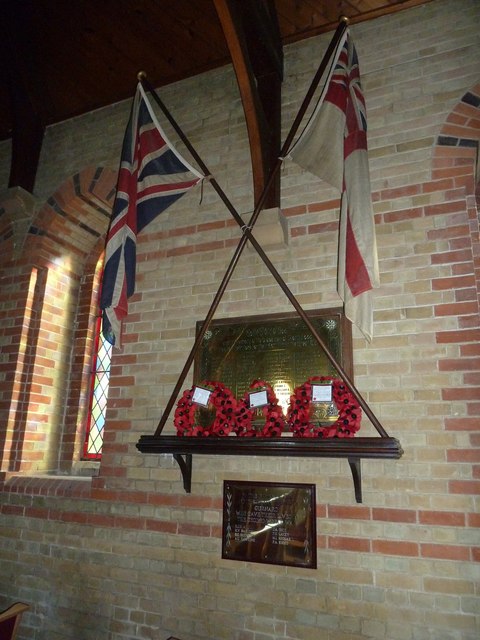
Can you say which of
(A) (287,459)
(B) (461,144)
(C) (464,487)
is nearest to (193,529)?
(A) (287,459)

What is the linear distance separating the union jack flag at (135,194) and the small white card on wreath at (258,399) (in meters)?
0.99

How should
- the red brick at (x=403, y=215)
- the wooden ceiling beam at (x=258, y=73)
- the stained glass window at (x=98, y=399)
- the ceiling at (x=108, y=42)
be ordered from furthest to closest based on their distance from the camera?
1. the stained glass window at (x=98, y=399)
2. the ceiling at (x=108, y=42)
3. the wooden ceiling beam at (x=258, y=73)
4. the red brick at (x=403, y=215)

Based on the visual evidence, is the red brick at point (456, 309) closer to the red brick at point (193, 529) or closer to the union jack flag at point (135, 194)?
the union jack flag at point (135, 194)

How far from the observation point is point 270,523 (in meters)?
2.62

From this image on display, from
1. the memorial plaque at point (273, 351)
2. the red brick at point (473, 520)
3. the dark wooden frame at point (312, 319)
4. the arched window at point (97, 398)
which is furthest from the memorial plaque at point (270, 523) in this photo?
the arched window at point (97, 398)

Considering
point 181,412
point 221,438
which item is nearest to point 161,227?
point 181,412

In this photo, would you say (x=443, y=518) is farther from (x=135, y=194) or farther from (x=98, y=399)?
(x=98, y=399)

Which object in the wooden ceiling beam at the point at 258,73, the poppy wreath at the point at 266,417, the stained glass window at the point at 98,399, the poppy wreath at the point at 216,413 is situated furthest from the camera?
the stained glass window at the point at 98,399

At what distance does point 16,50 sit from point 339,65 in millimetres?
2809

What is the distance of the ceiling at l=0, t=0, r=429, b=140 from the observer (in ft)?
10.9

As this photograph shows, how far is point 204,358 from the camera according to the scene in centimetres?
303

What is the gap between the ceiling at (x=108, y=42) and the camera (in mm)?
3311

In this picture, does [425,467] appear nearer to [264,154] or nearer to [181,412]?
[181,412]

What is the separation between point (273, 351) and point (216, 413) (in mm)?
500
